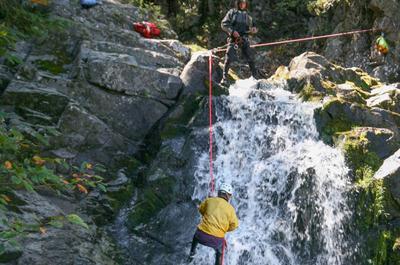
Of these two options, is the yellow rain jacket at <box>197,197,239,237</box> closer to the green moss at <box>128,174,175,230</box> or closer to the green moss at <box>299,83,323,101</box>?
the green moss at <box>128,174,175,230</box>

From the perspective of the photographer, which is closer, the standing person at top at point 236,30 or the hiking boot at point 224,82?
the standing person at top at point 236,30

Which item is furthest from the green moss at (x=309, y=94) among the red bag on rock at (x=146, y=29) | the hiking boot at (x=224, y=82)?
the red bag on rock at (x=146, y=29)

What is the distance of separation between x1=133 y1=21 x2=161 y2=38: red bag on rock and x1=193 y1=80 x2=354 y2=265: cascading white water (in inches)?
167

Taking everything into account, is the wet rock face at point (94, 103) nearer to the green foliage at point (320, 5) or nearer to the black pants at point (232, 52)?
the black pants at point (232, 52)

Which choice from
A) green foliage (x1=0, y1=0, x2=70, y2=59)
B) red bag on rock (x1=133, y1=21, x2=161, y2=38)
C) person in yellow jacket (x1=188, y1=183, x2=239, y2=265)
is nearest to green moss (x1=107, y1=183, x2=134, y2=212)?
person in yellow jacket (x1=188, y1=183, x2=239, y2=265)

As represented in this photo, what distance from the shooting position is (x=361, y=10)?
21.2 meters

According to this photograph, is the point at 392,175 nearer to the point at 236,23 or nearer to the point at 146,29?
the point at 236,23

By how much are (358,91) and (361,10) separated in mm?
8776

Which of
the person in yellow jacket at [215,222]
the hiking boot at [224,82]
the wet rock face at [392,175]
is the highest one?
the hiking boot at [224,82]

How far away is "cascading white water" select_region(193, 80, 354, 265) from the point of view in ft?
→ 34.5

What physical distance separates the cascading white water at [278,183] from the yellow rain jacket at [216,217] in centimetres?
207

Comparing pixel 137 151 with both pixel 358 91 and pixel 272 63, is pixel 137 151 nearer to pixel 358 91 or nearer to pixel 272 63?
pixel 358 91

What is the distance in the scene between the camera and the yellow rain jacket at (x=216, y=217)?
26.9 ft

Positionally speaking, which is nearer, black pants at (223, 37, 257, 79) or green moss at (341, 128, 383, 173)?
green moss at (341, 128, 383, 173)
